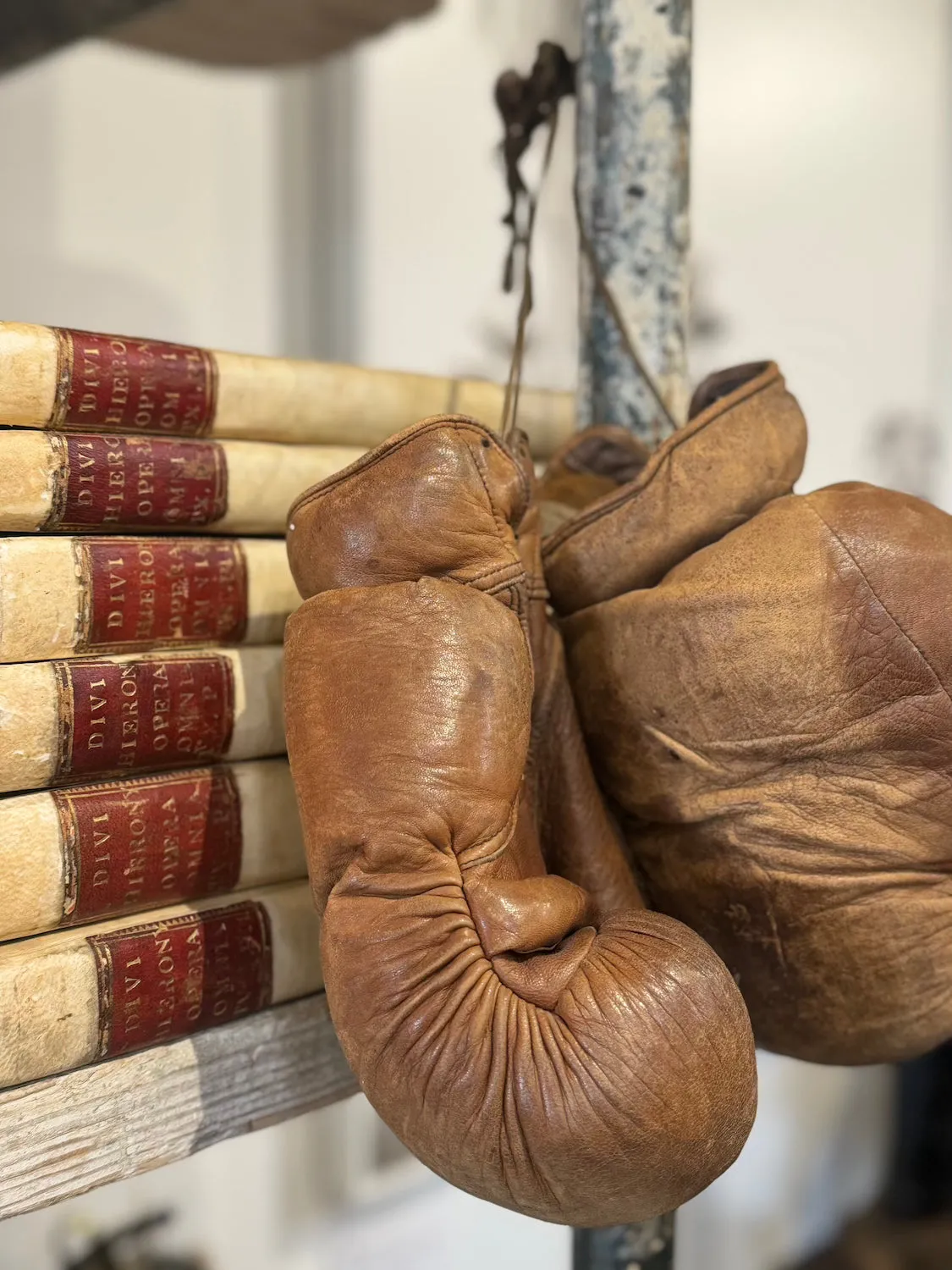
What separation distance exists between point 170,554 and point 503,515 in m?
0.23

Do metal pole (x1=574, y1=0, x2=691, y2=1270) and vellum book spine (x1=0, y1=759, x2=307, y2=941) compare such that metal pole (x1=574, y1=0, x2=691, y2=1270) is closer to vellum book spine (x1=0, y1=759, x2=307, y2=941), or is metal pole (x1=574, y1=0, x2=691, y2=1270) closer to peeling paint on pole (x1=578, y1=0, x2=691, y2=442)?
peeling paint on pole (x1=578, y1=0, x2=691, y2=442)

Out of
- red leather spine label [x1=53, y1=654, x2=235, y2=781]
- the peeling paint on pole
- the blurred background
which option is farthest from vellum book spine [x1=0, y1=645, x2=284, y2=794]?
the blurred background

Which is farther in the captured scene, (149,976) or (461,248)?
(461,248)

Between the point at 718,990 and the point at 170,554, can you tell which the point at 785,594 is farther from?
the point at 170,554

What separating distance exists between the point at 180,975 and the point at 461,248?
1262mm

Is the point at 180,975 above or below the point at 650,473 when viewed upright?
below

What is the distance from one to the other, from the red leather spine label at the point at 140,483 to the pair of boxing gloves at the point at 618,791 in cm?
13

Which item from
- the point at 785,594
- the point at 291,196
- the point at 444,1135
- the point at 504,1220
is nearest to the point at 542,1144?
the point at 444,1135

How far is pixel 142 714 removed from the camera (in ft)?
2.08

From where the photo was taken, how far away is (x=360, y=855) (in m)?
0.51

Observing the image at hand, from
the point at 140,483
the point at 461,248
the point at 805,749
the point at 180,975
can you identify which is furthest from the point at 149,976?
the point at 461,248

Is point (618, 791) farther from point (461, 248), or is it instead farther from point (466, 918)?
point (461, 248)

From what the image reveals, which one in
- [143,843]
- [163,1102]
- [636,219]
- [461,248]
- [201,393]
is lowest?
[163,1102]

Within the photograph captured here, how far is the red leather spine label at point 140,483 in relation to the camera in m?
0.62
